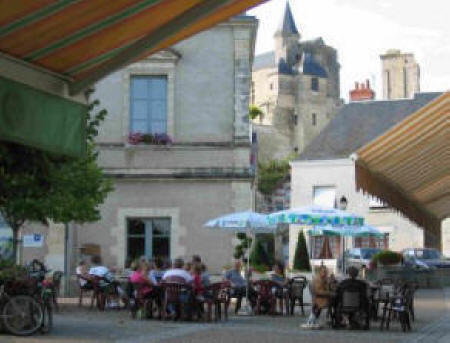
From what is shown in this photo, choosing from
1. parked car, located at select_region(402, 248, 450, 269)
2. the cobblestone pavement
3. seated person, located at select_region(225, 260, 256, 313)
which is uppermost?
parked car, located at select_region(402, 248, 450, 269)

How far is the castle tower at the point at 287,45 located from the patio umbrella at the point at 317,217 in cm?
12335

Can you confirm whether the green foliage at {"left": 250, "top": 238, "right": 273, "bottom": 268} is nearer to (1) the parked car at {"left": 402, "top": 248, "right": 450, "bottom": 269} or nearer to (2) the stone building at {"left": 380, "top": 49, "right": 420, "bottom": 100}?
(1) the parked car at {"left": 402, "top": 248, "right": 450, "bottom": 269}

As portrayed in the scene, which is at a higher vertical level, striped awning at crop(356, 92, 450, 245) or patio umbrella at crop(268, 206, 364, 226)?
striped awning at crop(356, 92, 450, 245)

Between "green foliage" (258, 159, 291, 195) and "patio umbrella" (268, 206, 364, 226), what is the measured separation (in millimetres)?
83275

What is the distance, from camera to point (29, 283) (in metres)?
11.9

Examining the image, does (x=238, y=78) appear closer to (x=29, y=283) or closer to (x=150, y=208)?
(x=150, y=208)

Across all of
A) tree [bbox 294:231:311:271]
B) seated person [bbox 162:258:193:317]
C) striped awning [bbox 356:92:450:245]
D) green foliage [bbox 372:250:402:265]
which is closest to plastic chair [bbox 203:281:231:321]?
seated person [bbox 162:258:193:317]

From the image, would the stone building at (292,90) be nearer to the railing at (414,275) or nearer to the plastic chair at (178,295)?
the railing at (414,275)

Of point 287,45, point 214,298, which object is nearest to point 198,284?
point 214,298

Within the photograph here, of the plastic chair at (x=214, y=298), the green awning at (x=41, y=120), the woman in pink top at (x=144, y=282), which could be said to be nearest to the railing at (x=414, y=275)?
the plastic chair at (x=214, y=298)

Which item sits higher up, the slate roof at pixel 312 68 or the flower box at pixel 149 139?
the slate roof at pixel 312 68

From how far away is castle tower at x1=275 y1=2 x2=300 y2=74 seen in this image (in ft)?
461

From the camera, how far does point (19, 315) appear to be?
11.9m

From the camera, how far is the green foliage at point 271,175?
100938mm
